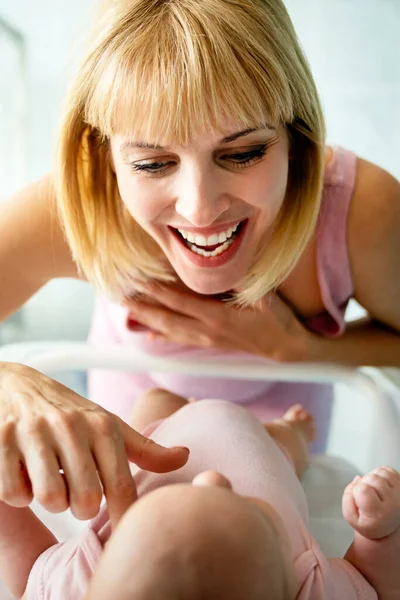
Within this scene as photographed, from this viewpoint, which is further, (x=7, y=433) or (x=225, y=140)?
(x=225, y=140)

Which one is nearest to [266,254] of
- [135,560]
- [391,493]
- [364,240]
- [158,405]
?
[364,240]

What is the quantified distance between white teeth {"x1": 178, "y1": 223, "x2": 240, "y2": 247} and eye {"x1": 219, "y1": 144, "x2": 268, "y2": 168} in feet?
0.32

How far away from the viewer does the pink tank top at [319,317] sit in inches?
36.7

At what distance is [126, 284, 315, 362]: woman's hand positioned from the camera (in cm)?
98

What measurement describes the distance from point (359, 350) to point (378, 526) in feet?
1.41

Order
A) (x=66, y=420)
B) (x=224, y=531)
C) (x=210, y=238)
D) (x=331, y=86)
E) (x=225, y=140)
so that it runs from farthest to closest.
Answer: (x=331, y=86) → (x=210, y=238) → (x=225, y=140) → (x=66, y=420) → (x=224, y=531)

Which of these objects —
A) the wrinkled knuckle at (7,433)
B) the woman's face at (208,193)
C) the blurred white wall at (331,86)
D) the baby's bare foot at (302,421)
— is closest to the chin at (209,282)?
the woman's face at (208,193)

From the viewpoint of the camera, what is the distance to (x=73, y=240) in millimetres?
922

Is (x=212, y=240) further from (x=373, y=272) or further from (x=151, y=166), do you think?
(x=373, y=272)

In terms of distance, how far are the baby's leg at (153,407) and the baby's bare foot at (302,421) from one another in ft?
0.50

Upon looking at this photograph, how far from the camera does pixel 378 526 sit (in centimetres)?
64

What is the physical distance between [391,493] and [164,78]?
445 mm

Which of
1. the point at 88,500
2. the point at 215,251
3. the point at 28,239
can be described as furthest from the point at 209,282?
the point at 88,500

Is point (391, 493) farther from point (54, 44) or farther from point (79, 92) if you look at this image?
point (54, 44)
